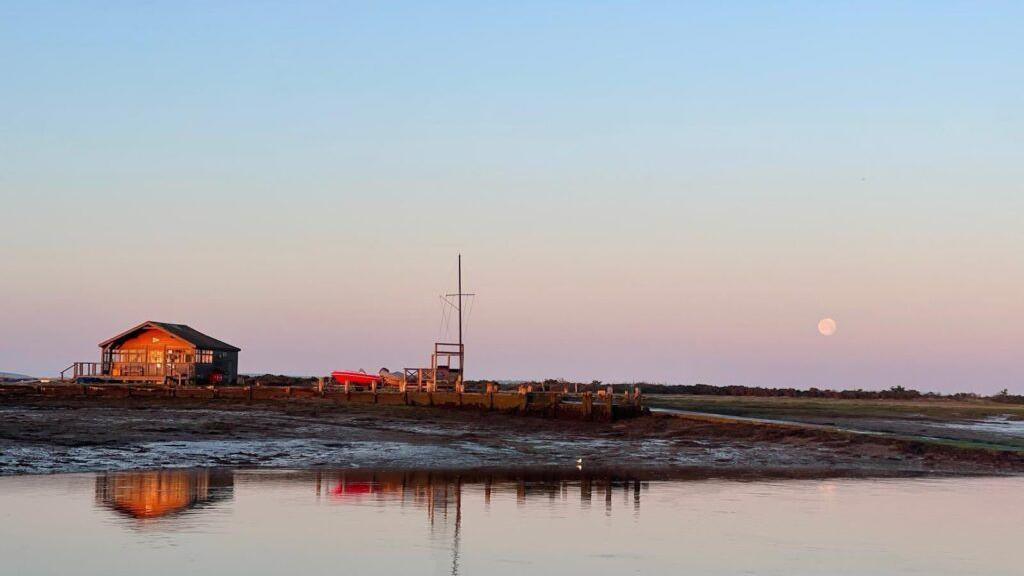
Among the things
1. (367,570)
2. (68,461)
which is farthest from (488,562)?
(68,461)

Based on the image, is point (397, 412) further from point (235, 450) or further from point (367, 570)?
point (367, 570)

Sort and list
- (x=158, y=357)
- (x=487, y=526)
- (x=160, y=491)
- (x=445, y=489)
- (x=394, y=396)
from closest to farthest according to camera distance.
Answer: (x=487, y=526) < (x=160, y=491) < (x=445, y=489) < (x=394, y=396) < (x=158, y=357)

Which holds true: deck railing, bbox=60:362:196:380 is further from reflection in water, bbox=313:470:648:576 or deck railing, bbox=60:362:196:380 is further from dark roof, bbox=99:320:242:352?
reflection in water, bbox=313:470:648:576

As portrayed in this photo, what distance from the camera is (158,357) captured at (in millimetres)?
85750

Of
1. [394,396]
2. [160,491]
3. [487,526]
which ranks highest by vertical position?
[394,396]

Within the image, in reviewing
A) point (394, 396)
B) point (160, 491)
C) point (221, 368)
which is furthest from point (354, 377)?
point (160, 491)

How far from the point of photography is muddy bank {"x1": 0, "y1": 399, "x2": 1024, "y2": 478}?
34.6 metres

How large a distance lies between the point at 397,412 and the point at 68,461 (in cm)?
2979

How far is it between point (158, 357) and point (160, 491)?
62827 mm

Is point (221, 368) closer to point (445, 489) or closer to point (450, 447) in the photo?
→ point (450, 447)

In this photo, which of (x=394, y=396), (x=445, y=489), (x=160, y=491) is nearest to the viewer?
(x=160, y=491)

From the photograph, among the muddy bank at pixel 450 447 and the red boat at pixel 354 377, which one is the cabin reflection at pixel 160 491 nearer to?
the muddy bank at pixel 450 447

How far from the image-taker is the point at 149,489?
26188 mm

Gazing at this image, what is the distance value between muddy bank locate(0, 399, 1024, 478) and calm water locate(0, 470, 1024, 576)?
4.51 m
